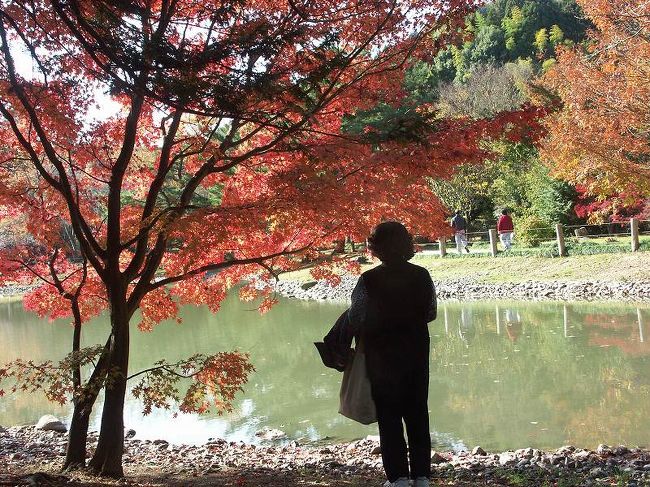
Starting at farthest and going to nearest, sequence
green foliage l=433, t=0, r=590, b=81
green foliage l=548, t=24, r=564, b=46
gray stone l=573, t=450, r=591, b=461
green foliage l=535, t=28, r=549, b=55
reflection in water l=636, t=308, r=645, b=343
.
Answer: green foliage l=433, t=0, r=590, b=81
green foliage l=535, t=28, r=549, b=55
green foliage l=548, t=24, r=564, b=46
reflection in water l=636, t=308, r=645, b=343
gray stone l=573, t=450, r=591, b=461

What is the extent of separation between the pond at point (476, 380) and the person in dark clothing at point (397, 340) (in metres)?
4.31

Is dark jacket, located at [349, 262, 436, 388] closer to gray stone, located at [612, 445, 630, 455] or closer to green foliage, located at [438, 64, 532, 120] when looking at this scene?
gray stone, located at [612, 445, 630, 455]

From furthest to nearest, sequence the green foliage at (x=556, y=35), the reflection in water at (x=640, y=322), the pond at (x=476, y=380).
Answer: the green foliage at (x=556, y=35), the reflection in water at (x=640, y=322), the pond at (x=476, y=380)

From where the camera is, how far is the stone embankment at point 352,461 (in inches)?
198

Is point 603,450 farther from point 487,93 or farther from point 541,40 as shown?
point 541,40

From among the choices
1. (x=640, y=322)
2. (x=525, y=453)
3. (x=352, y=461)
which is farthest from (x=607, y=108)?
(x=352, y=461)

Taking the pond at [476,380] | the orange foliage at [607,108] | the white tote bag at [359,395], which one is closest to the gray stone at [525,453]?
the pond at [476,380]

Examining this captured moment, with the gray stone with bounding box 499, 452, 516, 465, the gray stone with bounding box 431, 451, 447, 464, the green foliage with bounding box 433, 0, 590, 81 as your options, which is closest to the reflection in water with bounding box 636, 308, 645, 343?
the gray stone with bounding box 499, 452, 516, 465

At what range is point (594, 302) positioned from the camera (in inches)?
608

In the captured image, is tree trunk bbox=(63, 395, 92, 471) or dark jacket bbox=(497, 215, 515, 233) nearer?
tree trunk bbox=(63, 395, 92, 471)

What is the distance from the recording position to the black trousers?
2.98 meters

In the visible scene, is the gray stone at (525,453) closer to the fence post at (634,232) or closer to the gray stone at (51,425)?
the gray stone at (51,425)

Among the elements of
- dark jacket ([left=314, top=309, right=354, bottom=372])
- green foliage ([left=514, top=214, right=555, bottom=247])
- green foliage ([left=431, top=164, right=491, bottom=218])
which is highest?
green foliage ([left=431, top=164, right=491, bottom=218])

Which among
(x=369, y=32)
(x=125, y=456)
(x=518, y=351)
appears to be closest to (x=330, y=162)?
(x=369, y=32)
